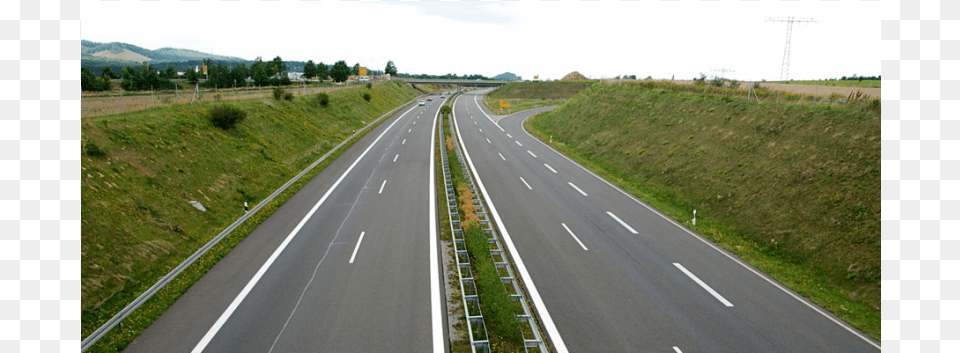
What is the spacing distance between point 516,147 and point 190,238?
2707 centimetres

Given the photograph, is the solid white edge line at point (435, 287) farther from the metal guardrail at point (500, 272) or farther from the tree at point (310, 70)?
the tree at point (310, 70)

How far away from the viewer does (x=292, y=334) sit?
997 cm

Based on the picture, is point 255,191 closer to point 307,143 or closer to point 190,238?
point 190,238

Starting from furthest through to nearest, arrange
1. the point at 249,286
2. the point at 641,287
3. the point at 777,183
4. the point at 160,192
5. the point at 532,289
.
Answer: the point at 777,183 → the point at 160,192 → the point at 641,287 → the point at 532,289 → the point at 249,286

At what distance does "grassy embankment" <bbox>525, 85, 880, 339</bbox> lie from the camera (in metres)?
13.9

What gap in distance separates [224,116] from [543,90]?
352 feet

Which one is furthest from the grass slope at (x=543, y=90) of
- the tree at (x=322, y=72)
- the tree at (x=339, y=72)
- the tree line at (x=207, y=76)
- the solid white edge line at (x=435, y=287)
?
the solid white edge line at (x=435, y=287)

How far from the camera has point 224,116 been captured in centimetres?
2623

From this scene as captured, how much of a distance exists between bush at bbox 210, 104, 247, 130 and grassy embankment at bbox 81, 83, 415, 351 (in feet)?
1.77

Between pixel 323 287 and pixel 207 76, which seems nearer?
pixel 323 287

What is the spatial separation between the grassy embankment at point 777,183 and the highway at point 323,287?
12.0 metres

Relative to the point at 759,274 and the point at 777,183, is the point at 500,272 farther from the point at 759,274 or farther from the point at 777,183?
the point at 777,183

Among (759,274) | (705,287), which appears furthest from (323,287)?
(759,274)

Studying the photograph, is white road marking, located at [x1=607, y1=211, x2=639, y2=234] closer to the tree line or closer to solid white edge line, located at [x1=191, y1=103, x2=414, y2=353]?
solid white edge line, located at [x1=191, y1=103, x2=414, y2=353]
